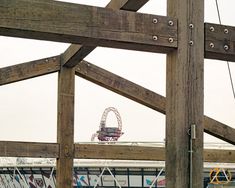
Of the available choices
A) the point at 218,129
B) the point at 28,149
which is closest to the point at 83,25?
the point at 218,129

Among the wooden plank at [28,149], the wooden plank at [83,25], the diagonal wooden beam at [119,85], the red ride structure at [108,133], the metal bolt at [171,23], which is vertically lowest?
the wooden plank at [28,149]

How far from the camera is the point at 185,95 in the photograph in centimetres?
244

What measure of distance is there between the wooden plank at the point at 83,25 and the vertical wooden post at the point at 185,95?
2.9 inches

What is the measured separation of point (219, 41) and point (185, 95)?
0.38 m

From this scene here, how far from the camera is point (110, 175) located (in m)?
20.2

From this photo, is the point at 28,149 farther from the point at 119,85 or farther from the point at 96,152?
the point at 119,85

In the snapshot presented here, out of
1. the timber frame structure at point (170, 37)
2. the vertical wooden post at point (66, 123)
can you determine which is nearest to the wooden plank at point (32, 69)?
the vertical wooden post at point (66, 123)

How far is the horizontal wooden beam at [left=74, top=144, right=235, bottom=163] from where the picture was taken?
17.3 ft

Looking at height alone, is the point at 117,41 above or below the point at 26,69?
below

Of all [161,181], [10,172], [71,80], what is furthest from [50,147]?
[10,172]

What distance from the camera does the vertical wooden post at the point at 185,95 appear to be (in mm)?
2375

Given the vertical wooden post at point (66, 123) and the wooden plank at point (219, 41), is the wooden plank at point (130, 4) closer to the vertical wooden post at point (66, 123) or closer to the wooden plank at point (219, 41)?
the wooden plank at point (219, 41)

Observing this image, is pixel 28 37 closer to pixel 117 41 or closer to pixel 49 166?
pixel 117 41

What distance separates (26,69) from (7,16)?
9.54ft
